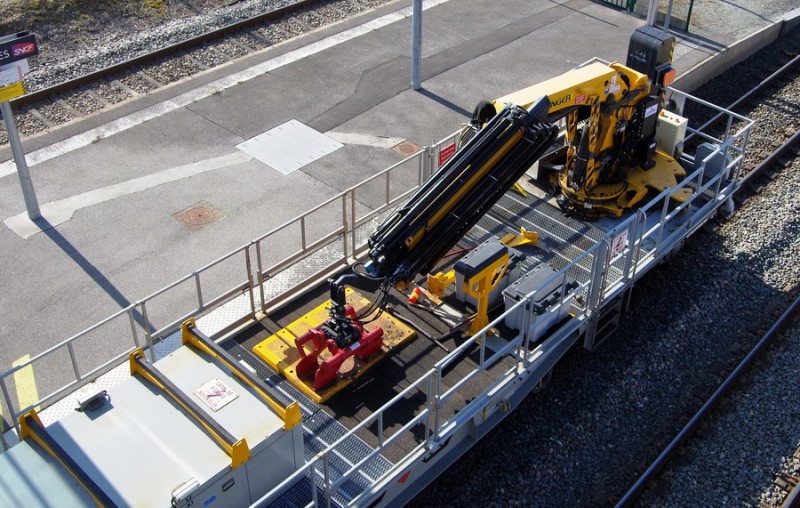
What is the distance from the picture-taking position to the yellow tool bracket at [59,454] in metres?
8.34

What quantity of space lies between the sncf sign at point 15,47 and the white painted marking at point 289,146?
4.83 meters

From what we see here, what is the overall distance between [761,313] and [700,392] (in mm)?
2303

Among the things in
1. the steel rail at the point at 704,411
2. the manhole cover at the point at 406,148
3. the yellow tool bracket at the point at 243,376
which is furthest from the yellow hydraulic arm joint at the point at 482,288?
the manhole cover at the point at 406,148

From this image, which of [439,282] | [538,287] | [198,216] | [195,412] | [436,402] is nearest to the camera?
[195,412]

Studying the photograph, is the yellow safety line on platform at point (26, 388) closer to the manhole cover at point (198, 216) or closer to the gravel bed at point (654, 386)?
the manhole cover at point (198, 216)

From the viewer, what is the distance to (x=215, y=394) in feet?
31.4

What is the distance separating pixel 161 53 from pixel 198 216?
22.9 feet

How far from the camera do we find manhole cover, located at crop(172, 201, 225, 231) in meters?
16.3

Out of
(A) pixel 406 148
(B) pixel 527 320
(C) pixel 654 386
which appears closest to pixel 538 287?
(B) pixel 527 320

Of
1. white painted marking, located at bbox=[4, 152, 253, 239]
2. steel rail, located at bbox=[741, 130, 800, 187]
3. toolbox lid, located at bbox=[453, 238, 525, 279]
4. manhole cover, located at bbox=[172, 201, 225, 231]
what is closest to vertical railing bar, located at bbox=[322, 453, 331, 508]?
toolbox lid, located at bbox=[453, 238, 525, 279]

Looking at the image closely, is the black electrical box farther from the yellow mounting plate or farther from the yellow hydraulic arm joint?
the yellow mounting plate

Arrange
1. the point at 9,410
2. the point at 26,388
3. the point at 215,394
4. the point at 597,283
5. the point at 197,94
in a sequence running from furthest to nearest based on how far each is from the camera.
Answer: the point at 197,94 < the point at 26,388 < the point at 597,283 < the point at 9,410 < the point at 215,394

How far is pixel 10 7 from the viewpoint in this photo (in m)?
24.0

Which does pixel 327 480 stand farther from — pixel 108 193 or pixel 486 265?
pixel 108 193
